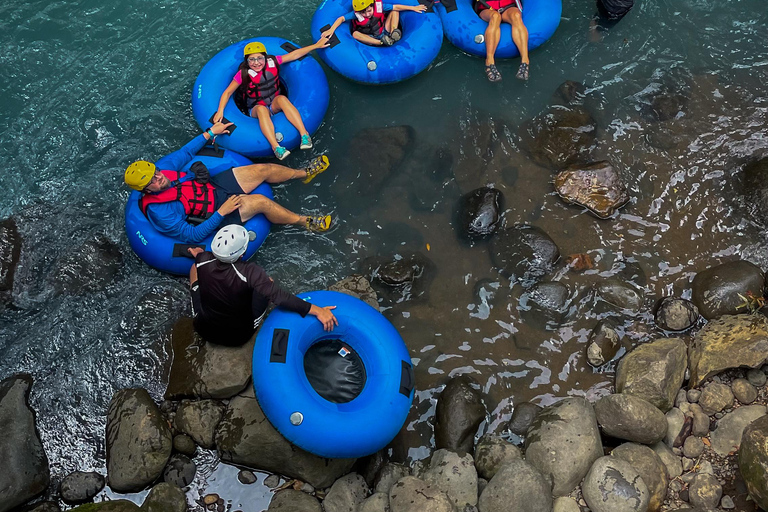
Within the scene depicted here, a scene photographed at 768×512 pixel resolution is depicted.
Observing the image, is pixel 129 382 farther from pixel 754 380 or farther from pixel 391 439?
pixel 754 380

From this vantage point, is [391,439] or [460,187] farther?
[460,187]

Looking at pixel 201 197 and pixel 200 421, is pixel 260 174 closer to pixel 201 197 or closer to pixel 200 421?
pixel 201 197

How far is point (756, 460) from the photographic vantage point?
4.12 metres

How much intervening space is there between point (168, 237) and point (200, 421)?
1.71 m

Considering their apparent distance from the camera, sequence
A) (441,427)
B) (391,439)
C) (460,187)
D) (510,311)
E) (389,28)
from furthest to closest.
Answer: (389,28), (460,187), (510,311), (441,427), (391,439)

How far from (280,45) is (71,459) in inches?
180

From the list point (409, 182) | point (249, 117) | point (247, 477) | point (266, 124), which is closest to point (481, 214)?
point (409, 182)

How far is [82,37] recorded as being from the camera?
6.95m

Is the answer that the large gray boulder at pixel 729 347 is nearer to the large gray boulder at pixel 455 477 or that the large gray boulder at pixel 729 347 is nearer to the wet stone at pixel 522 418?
the wet stone at pixel 522 418

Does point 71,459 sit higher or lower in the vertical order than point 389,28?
lower

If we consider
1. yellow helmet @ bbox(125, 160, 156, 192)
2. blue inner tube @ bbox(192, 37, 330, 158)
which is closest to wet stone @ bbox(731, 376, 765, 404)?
blue inner tube @ bbox(192, 37, 330, 158)

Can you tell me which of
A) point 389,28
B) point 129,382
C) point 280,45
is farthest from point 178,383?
point 389,28

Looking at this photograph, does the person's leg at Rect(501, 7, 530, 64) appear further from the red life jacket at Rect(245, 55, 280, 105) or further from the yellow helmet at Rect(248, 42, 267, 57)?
the yellow helmet at Rect(248, 42, 267, 57)

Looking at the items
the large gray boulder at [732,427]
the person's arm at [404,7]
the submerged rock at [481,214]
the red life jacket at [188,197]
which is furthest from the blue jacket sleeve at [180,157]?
the large gray boulder at [732,427]
